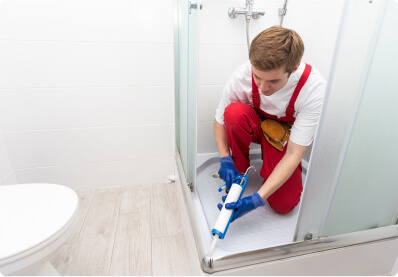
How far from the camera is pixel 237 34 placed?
1.34 meters

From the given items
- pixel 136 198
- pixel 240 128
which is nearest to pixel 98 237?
pixel 136 198

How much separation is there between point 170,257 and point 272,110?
0.78m

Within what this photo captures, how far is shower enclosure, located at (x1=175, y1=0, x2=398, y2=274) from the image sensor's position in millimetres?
470

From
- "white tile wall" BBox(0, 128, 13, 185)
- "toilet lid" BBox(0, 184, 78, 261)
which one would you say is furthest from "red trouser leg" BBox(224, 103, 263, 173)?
"white tile wall" BBox(0, 128, 13, 185)

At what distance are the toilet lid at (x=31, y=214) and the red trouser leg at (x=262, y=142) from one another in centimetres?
70

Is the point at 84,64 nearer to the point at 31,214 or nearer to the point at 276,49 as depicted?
the point at 31,214

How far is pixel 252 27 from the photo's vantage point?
135 centimetres

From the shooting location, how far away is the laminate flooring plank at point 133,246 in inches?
37.4

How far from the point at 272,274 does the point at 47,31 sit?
1406 millimetres

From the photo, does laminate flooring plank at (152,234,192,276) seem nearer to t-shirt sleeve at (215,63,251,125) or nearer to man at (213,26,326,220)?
man at (213,26,326,220)

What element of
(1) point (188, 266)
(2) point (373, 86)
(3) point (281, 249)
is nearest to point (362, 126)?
(2) point (373, 86)

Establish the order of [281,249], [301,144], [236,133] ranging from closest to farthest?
1. [281,249]
2. [301,144]
3. [236,133]

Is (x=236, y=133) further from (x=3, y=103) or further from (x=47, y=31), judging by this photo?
(x=3, y=103)

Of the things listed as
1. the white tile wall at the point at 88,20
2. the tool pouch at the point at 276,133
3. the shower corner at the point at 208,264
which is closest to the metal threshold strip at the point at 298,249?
the shower corner at the point at 208,264
